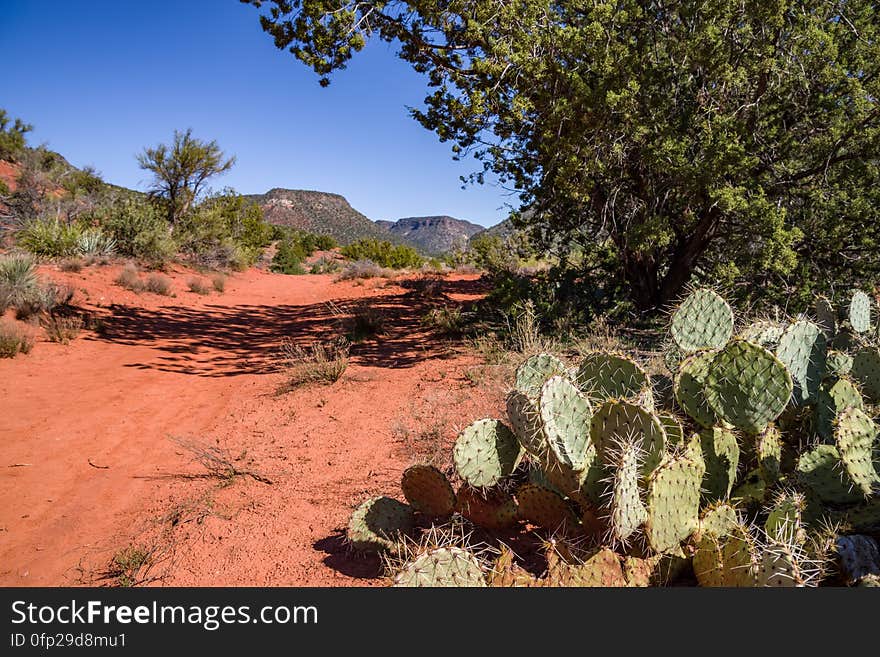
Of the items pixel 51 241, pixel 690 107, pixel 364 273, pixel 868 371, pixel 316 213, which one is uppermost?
pixel 316 213

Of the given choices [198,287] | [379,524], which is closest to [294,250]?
[198,287]

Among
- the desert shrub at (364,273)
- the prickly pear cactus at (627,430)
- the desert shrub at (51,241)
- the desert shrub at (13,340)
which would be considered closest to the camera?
the prickly pear cactus at (627,430)

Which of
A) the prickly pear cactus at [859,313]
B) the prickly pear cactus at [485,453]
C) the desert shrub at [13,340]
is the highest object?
the prickly pear cactus at [859,313]

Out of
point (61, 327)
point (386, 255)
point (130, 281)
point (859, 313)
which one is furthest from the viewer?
point (386, 255)

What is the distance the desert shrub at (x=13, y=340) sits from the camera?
7199 millimetres

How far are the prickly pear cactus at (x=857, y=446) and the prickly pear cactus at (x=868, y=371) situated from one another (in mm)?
813

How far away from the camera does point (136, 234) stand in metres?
15.7

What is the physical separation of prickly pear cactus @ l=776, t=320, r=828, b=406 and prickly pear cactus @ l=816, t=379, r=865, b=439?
7.5 inches

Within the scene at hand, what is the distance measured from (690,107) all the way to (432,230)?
347 feet

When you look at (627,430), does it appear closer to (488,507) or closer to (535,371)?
(535,371)

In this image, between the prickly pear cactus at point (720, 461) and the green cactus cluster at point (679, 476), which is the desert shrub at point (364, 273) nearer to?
the green cactus cluster at point (679, 476)

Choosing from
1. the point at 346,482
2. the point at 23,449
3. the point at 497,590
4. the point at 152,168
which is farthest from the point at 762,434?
the point at 152,168

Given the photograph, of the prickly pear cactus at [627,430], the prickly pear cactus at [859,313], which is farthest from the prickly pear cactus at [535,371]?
the prickly pear cactus at [859,313]

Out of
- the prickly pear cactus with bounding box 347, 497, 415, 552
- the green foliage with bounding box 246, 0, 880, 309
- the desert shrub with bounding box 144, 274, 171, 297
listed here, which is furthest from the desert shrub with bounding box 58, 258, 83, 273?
the prickly pear cactus with bounding box 347, 497, 415, 552
